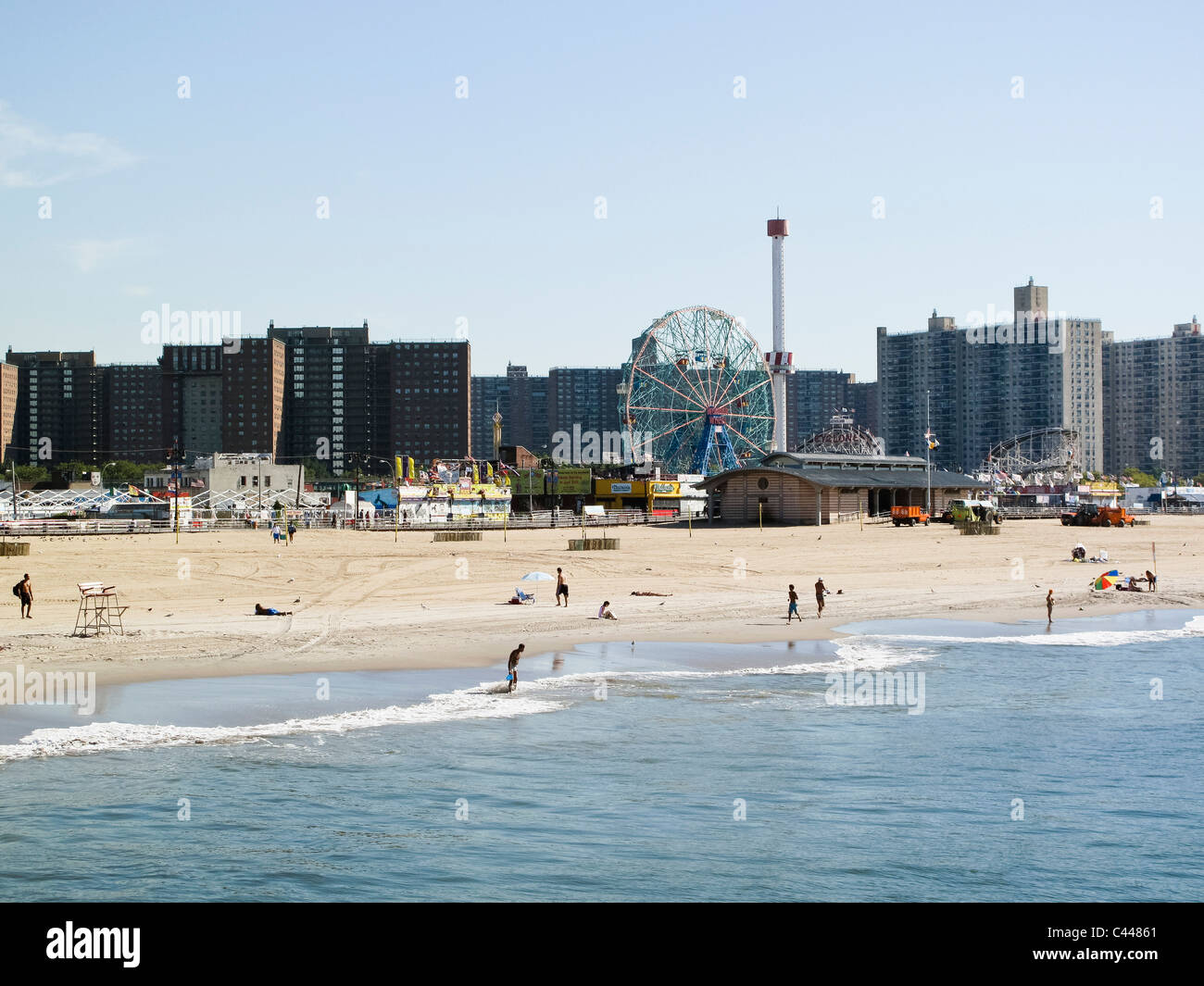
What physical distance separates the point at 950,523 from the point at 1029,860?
228 feet

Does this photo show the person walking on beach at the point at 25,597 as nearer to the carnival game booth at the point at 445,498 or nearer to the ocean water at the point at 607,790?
the ocean water at the point at 607,790

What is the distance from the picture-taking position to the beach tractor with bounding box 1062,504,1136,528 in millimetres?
88688

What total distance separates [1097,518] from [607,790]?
81.8m

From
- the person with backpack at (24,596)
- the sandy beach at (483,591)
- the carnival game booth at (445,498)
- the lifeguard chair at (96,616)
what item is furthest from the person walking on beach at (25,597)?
the carnival game booth at (445,498)

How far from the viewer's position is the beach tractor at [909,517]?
7788 centimetres

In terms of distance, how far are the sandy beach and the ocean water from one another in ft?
13.3

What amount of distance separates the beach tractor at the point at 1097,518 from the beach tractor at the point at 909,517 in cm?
1575

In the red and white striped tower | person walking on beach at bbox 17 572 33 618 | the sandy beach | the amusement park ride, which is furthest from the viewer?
the red and white striped tower

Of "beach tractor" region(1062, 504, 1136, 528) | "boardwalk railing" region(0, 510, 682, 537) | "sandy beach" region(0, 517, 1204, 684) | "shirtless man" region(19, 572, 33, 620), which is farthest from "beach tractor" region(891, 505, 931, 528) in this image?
"shirtless man" region(19, 572, 33, 620)

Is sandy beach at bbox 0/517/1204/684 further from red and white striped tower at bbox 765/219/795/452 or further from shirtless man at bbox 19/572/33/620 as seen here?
red and white striped tower at bbox 765/219/795/452

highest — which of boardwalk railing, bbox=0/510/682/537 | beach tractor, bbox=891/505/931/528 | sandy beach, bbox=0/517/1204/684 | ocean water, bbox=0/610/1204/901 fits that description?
beach tractor, bbox=891/505/931/528

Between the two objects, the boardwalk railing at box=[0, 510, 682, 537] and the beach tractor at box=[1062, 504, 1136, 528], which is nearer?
the boardwalk railing at box=[0, 510, 682, 537]

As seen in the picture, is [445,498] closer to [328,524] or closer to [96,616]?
[328,524]
